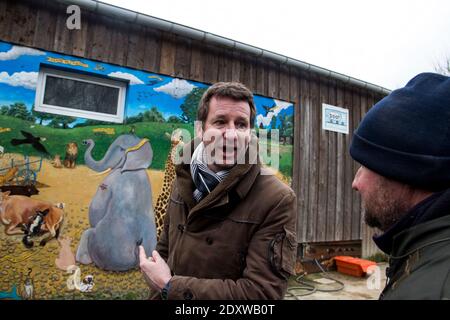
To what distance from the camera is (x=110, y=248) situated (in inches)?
142

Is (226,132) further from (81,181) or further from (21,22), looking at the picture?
(21,22)

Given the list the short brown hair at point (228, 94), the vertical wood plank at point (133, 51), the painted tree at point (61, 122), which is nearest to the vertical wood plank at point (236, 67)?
the vertical wood plank at point (133, 51)

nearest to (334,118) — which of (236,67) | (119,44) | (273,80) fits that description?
(273,80)

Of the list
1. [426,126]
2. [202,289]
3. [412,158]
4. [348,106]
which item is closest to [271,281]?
[202,289]

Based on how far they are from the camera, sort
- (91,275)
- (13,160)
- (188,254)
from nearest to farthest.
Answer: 1. (188,254)
2. (13,160)
3. (91,275)

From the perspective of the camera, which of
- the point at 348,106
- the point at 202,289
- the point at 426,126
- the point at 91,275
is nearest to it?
the point at 426,126

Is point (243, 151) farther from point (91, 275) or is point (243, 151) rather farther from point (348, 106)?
point (348, 106)

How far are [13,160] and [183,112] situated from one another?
7.22 ft

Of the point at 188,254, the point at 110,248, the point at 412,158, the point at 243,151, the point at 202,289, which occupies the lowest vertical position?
the point at 110,248

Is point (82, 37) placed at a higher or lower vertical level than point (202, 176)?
higher

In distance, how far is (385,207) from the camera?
1111 millimetres

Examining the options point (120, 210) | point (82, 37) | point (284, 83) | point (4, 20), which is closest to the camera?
point (4, 20)

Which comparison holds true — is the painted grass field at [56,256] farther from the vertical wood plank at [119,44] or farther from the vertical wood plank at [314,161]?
the vertical wood plank at [314,161]

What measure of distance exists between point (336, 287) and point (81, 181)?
4.35 meters
